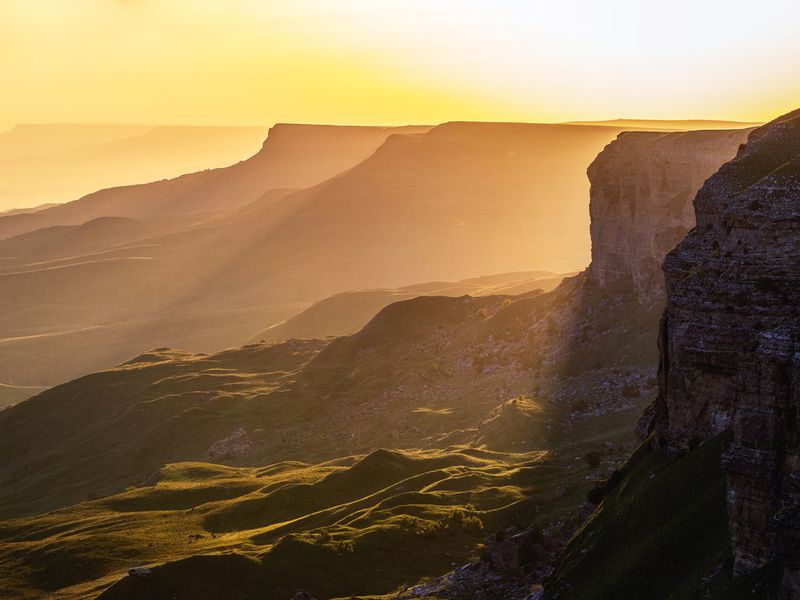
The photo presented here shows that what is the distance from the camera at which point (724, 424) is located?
44875mm

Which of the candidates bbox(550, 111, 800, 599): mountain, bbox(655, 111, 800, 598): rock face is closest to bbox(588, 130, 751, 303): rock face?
bbox(655, 111, 800, 598): rock face

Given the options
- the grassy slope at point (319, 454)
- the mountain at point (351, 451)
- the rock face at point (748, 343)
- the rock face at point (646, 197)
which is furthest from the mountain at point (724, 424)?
the rock face at point (646, 197)

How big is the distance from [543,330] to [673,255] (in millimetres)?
75034

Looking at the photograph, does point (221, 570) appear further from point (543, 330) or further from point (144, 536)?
point (543, 330)

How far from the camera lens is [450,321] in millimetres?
146625

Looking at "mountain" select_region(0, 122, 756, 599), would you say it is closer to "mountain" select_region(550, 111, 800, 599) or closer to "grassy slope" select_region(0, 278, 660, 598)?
"grassy slope" select_region(0, 278, 660, 598)

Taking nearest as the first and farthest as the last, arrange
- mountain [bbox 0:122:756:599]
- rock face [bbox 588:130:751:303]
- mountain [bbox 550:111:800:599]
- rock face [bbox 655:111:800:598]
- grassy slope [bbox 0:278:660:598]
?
1. rock face [bbox 655:111:800:598]
2. mountain [bbox 550:111:800:599]
3. mountain [bbox 0:122:756:599]
4. grassy slope [bbox 0:278:660:598]
5. rock face [bbox 588:130:751:303]

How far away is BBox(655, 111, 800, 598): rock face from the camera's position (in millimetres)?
34281

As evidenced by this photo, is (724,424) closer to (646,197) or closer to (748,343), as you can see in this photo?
(748,343)

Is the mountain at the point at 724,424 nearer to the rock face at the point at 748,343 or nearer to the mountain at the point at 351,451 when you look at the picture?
the rock face at the point at 748,343

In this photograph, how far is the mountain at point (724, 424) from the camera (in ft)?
113

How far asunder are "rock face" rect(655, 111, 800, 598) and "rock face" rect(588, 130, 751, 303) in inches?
2026

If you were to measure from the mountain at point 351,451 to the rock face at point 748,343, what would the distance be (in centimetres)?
1750

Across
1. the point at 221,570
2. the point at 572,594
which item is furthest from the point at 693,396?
the point at 221,570
